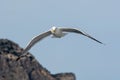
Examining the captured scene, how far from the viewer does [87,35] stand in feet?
239

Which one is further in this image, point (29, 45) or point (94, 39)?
point (29, 45)

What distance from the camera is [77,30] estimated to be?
76.3 meters

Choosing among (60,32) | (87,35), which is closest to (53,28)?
(60,32)

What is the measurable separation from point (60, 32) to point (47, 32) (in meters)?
3.34

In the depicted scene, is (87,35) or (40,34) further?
(40,34)

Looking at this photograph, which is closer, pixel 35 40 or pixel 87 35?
pixel 87 35

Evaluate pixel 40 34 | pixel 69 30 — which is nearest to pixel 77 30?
pixel 69 30

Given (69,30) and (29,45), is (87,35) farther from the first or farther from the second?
(29,45)

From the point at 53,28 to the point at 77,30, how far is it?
135 inches

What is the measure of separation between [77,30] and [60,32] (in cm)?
228

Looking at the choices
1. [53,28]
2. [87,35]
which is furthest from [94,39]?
[53,28]

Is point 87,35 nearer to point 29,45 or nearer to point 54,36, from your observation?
point 54,36

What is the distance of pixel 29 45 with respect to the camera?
80.9 metres

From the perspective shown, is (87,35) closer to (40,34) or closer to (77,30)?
(77,30)
